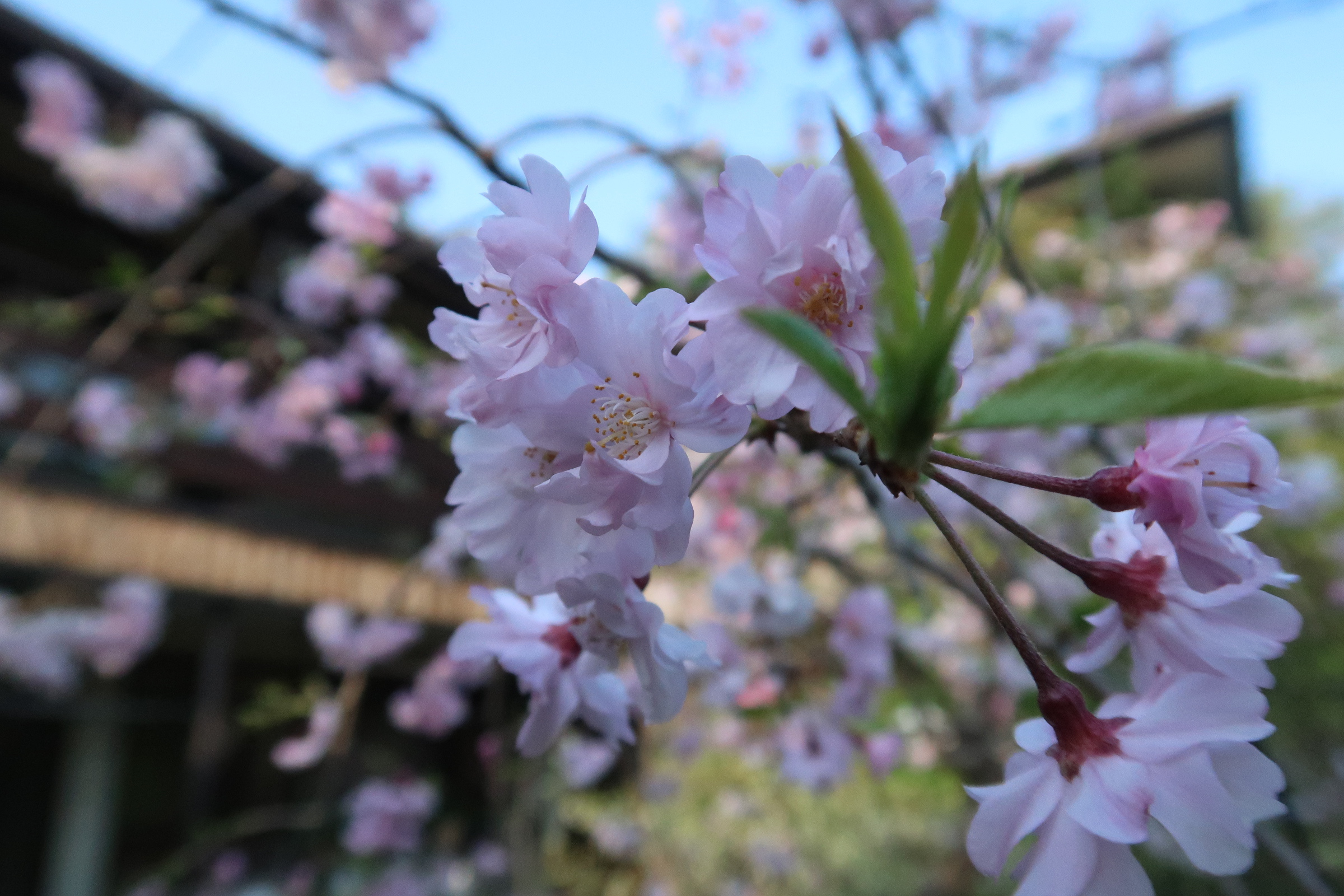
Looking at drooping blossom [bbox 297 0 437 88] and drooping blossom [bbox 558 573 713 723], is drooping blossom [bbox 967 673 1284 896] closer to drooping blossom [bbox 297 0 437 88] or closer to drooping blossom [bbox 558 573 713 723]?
drooping blossom [bbox 558 573 713 723]

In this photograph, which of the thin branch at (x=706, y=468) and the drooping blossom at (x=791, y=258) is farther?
the thin branch at (x=706, y=468)

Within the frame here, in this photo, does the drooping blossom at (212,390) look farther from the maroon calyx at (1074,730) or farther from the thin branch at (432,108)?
the maroon calyx at (1074,730)

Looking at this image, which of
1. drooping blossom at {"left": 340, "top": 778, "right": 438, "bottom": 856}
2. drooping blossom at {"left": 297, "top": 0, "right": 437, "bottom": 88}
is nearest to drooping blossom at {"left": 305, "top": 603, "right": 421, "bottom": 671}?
drooping blossom at {"left": 340, "top": 778, "right": 438, "bottom": 856}

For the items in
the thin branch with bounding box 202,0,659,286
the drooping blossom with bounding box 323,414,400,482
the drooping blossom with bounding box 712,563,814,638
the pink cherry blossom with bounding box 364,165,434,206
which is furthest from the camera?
the drooping blossom with bounding box 323,414,400,482

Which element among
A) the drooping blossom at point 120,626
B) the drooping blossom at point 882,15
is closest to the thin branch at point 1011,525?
the drooping blossom at point 882,15

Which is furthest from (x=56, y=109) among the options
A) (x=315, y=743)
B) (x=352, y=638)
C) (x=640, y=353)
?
(x=640, y=353)
